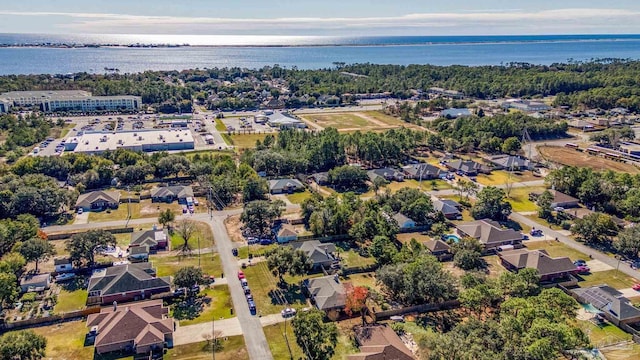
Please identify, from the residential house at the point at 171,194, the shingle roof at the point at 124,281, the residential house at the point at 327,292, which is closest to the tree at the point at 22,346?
the shingle roof at the point at 124,281

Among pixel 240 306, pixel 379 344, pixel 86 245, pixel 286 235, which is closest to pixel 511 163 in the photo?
pixel 286 235

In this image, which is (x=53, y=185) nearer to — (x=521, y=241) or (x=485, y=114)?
(x=521, y=241)

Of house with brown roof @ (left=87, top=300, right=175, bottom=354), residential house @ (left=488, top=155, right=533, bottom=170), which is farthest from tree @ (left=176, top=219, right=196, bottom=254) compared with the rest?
residential house @ (left=488, top=155, right=533, bottom=170)

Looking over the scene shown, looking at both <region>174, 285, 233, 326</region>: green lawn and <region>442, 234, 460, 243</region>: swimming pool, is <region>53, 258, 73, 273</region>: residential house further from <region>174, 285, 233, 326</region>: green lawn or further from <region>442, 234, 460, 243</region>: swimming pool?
<region>442, 234, 460, 243</region>: swimming pool

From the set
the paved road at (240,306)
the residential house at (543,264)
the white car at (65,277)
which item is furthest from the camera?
the residential house at (543,264)

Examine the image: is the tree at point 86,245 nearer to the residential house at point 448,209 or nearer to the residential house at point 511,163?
the residential house at point 448,209

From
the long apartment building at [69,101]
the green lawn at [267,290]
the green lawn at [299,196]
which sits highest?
the long apartment building at [69,101]

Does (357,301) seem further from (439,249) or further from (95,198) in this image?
A: (95,198)
